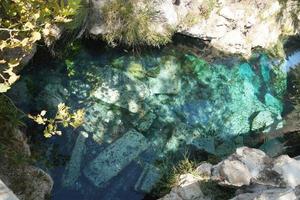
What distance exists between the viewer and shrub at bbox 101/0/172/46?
25.7 ft

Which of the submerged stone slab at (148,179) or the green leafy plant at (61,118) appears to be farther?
the submerged stone slab at (148,179)

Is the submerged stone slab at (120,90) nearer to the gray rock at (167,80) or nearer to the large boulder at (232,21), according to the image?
Result: the gray rock at (167,80)

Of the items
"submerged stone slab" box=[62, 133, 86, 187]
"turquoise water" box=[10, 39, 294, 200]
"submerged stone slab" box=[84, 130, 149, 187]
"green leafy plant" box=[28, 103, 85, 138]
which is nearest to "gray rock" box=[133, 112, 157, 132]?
"turquoise water" box=[10, 39, 294, 200]

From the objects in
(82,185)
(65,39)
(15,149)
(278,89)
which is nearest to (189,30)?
(278,89)

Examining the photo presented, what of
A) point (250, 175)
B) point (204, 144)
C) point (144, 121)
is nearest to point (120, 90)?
point (144, 121)

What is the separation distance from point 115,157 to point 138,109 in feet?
3.64

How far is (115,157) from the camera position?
6.78 m

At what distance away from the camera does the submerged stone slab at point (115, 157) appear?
6465 mm

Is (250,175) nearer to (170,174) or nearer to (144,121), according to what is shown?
(170,174)

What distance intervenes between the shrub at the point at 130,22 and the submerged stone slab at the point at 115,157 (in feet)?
6.22

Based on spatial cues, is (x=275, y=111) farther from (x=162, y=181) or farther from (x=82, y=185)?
(x=82, y=185)

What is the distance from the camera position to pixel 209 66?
29.9 feet

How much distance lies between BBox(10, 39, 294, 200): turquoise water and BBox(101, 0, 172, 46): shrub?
11.5 inches

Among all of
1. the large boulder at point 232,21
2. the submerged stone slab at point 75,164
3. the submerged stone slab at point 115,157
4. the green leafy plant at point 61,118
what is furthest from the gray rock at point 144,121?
the green leafy plant at point 61,118
